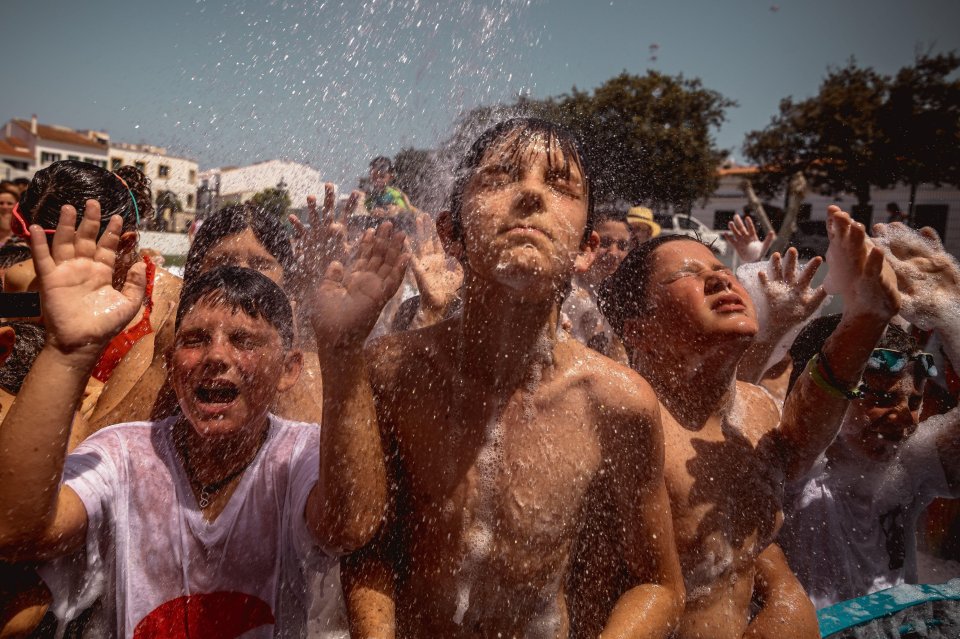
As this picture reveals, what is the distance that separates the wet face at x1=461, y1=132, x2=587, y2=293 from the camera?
1807 mm

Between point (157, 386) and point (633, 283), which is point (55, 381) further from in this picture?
point (633, 283)

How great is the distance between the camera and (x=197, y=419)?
197cm

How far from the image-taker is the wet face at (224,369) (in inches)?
78.5

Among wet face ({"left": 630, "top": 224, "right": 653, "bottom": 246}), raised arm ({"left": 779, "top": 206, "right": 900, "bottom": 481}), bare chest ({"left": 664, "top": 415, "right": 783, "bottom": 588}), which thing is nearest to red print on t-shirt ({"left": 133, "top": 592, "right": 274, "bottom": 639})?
bare chest ({"left": 664, "top": 415, "right": 783, "bottom": 588})

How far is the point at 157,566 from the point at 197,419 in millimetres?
456

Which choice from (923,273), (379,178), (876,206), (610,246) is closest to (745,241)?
(610,246)

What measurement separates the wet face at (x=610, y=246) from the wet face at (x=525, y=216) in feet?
9.25

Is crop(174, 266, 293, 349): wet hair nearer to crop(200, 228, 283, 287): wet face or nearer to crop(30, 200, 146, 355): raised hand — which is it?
crop(30, 200, 146, 355): raised hand

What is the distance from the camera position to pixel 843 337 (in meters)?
2.11

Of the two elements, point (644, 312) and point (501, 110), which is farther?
point (501, 110)

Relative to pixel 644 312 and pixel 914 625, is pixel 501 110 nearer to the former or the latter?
pixel 644 312

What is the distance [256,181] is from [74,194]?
9.87ft

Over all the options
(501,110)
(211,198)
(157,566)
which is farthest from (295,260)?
(211,198)

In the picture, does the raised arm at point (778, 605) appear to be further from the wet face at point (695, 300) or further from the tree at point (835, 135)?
the tree at point (835, 135)
